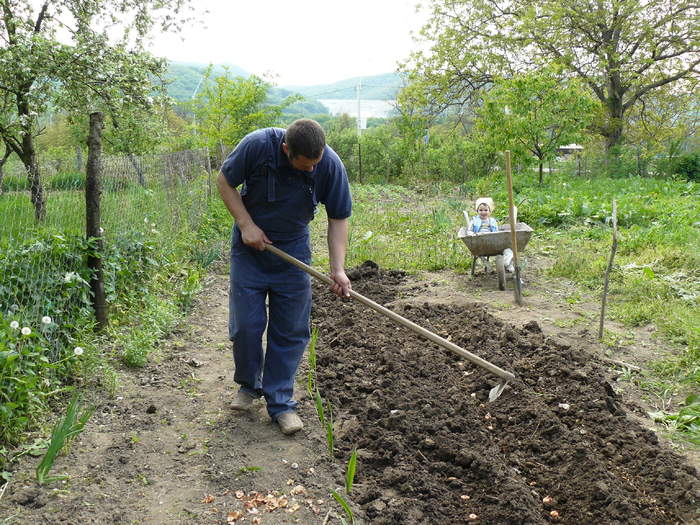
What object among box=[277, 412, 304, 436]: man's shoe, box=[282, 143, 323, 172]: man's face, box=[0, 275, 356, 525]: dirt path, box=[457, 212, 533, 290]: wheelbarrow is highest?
box=[282, 143, 323, 172]: man's face

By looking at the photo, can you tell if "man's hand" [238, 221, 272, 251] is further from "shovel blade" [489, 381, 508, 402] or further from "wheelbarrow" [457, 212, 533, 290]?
"wheelbarrow" [457, 212, 533, 290]

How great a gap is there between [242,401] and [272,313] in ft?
2.01

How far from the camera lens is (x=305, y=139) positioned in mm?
3145

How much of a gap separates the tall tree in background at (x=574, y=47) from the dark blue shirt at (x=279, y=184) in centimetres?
1671

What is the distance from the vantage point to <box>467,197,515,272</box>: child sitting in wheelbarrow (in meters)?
6.77

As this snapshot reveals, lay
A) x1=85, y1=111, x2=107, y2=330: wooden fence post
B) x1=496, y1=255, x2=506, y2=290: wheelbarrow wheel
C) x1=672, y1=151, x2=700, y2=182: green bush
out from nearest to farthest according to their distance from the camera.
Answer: x1=85, y1=111, x2=107, y2=330: wooden fence post, x1=496, y1=255, x2=506, y2=290: wheelbarrow wheel, x1=672, y1=151, x2=700, y2=182: green bush

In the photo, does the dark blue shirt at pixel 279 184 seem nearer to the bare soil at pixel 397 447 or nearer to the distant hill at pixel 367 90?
the bare soil at pixel 397 447

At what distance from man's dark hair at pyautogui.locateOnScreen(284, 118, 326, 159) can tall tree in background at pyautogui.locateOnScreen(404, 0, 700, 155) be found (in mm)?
16984

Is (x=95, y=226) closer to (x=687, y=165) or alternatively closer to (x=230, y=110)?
(x=230, y=110)

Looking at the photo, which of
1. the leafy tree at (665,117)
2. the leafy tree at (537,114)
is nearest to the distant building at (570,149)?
the leafy tree at (537,114)

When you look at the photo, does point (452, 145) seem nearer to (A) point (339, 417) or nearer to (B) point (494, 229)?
(B) point (494, 229)

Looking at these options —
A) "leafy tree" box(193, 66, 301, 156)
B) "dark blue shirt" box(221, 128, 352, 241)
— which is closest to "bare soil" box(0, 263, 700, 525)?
"dark blue shirt" box(221, 128, 352, 241)

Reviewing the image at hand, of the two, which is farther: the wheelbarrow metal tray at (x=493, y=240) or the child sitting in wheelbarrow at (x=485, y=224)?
the child sitting in wheelbarrow at (x=485, y=224)

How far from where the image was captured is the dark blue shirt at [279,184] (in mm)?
3418
